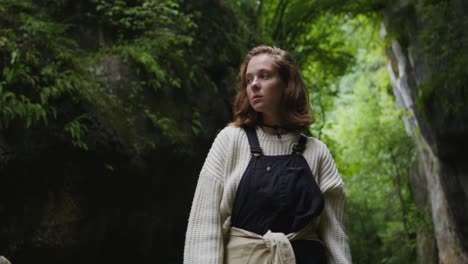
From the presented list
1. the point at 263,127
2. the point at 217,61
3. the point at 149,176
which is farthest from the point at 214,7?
the point at 263,127

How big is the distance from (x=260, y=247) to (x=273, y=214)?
156mm

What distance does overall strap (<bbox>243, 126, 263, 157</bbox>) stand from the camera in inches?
96.5

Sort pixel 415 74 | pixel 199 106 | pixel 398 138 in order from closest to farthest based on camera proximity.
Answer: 1. pixel 199 106
2. pixel 415 74
3. pixel 398 138

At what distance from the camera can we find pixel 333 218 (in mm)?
2492

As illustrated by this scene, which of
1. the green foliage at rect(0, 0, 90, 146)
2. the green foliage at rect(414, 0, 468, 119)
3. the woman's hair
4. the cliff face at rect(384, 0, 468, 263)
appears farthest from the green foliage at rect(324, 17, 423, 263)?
the woman's hair

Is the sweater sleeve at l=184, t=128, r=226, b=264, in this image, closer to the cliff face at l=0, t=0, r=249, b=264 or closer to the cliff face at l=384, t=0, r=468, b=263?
the cliff face at l=0, t=0, r=249, b=264

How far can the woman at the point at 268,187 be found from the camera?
7.54 ft

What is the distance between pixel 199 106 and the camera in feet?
21.8

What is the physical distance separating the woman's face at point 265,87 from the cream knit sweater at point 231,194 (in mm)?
115

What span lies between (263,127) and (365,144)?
469 inches

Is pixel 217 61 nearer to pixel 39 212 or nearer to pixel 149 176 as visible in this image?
pixel 149 176

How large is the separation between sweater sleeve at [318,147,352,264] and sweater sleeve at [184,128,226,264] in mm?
509

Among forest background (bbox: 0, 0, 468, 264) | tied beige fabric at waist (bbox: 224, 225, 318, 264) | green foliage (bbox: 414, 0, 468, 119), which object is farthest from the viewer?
green foliage (bbox: 414, 0, 468, 119)

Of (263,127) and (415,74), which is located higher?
(415,74)
